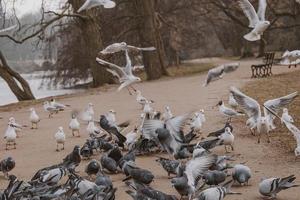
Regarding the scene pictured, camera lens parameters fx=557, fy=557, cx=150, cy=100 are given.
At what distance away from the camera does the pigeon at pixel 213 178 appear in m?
6.96

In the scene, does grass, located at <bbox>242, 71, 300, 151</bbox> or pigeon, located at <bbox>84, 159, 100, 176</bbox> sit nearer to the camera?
pigeon, located at <bbox>84, 159, 100, 176</bbox>

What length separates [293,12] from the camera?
31.9 metres

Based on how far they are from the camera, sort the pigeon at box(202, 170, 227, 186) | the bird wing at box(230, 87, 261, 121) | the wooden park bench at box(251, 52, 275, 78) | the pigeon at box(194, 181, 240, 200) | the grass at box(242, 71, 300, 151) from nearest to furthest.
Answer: the pigeon at box(194, 181, 240, 200) < the pigeon at box(202, 170, 227, 186) < the bird wing at box(230, 87, 261, 121) < the grass at box(242, 71, 300, 151) < the wooden park bench at box(251, 52, 275, 78)

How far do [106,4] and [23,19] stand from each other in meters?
18.0

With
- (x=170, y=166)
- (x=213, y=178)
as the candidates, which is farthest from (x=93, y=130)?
(x=213, y=178)

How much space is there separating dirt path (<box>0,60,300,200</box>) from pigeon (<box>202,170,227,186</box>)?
27 cm

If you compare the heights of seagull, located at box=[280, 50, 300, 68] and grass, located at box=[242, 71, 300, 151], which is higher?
seagull, located at box=[280, 50, 300, 68]

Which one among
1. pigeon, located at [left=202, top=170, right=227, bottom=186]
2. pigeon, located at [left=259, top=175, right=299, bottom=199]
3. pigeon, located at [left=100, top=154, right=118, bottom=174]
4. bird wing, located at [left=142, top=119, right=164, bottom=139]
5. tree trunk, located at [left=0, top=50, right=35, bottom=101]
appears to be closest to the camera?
pigeon, located at [left=259, top=175, right=299, bottom=199]

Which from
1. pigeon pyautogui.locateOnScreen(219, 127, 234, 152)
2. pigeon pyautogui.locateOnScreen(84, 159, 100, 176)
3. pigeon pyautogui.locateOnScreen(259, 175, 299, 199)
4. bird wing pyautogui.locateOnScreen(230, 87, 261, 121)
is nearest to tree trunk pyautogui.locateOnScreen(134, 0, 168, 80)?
bird wing pyautogui.locateOnScreen(230, 87, 261, 121)

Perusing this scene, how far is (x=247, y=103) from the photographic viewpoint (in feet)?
32.2

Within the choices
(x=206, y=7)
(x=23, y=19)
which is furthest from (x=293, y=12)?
(x=23, y=19)

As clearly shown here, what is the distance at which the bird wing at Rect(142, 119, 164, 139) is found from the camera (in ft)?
29.6

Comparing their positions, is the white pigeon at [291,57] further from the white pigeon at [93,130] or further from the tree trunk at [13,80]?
the tree trunk at [13,80]

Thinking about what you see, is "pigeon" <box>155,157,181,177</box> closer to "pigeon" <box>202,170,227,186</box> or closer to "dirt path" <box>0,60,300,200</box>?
"dirt path" <box>0,60,300,200</box>
